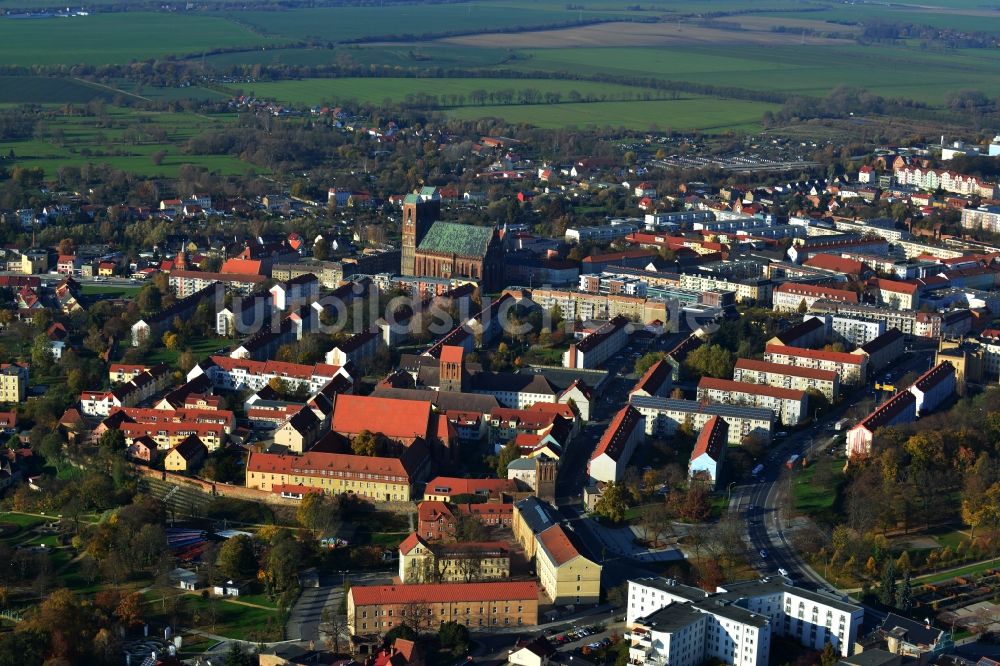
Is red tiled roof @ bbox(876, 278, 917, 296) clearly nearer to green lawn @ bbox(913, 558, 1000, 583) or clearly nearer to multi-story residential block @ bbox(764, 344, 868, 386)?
multi-story residential block @ bbox(764, 344, 868, 386)

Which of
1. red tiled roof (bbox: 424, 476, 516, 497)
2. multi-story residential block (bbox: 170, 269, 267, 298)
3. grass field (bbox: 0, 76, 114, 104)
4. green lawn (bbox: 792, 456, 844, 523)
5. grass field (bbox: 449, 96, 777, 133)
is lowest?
grass field (bbox: 449, 96, 777, 133)

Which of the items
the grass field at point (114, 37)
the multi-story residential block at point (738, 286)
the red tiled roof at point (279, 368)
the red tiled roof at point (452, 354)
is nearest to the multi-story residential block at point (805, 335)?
the multi-story residential block at point (738, 286)

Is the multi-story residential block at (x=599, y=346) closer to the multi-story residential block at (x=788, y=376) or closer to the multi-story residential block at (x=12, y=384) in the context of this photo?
the multi-story residential block at (x=788, y=376)

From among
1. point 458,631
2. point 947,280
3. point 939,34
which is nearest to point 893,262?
point 947,280

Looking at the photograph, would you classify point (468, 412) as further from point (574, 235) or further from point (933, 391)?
point (574, 235)

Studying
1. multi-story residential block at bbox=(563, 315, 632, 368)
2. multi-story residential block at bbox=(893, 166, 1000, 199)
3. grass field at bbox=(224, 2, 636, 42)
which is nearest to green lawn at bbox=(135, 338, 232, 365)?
multi-story residential block at bbox=(563, 315, 632, 368)

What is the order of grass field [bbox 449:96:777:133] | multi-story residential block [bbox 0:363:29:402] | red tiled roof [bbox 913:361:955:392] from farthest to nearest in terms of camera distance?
1. grass field [bbox 449:96:777:133]
2. multi-story residential block [bbox 0:363:29:402]
3. red tiled roof [bbox 913:361:955:392]
